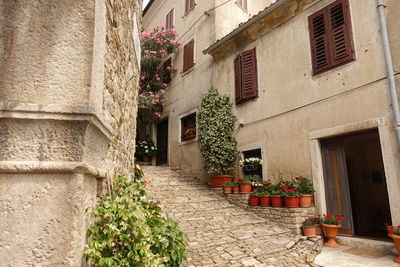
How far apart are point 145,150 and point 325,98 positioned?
8160 millimetres

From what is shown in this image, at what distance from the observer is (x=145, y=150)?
38.4ft

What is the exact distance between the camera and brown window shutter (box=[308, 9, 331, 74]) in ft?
19.5

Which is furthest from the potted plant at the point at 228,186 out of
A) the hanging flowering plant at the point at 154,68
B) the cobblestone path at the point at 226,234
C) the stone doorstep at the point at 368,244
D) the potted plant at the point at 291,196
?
the hanging flowering plant at the point at 154,68

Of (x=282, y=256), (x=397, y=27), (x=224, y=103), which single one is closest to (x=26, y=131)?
(x=282, y=256)

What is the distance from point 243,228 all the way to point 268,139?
2.66 m

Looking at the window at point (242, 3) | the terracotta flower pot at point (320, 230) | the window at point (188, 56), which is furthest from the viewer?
the window at point (188, 56)

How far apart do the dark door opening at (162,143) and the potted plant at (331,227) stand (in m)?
8.04

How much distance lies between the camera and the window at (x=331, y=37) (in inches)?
219

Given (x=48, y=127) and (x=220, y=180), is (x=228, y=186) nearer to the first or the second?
(x=220, y=180)

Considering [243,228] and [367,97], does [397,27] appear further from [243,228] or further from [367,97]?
[243,228]

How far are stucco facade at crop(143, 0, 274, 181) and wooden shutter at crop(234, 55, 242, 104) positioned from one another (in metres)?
1.43

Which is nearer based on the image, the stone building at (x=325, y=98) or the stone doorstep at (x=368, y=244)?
the stone doorstep at (x=368, y=244)

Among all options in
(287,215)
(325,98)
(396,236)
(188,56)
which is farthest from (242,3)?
(396,236)

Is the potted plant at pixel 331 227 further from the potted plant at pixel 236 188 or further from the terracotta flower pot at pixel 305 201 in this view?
the potted plant at pixel 236 188
